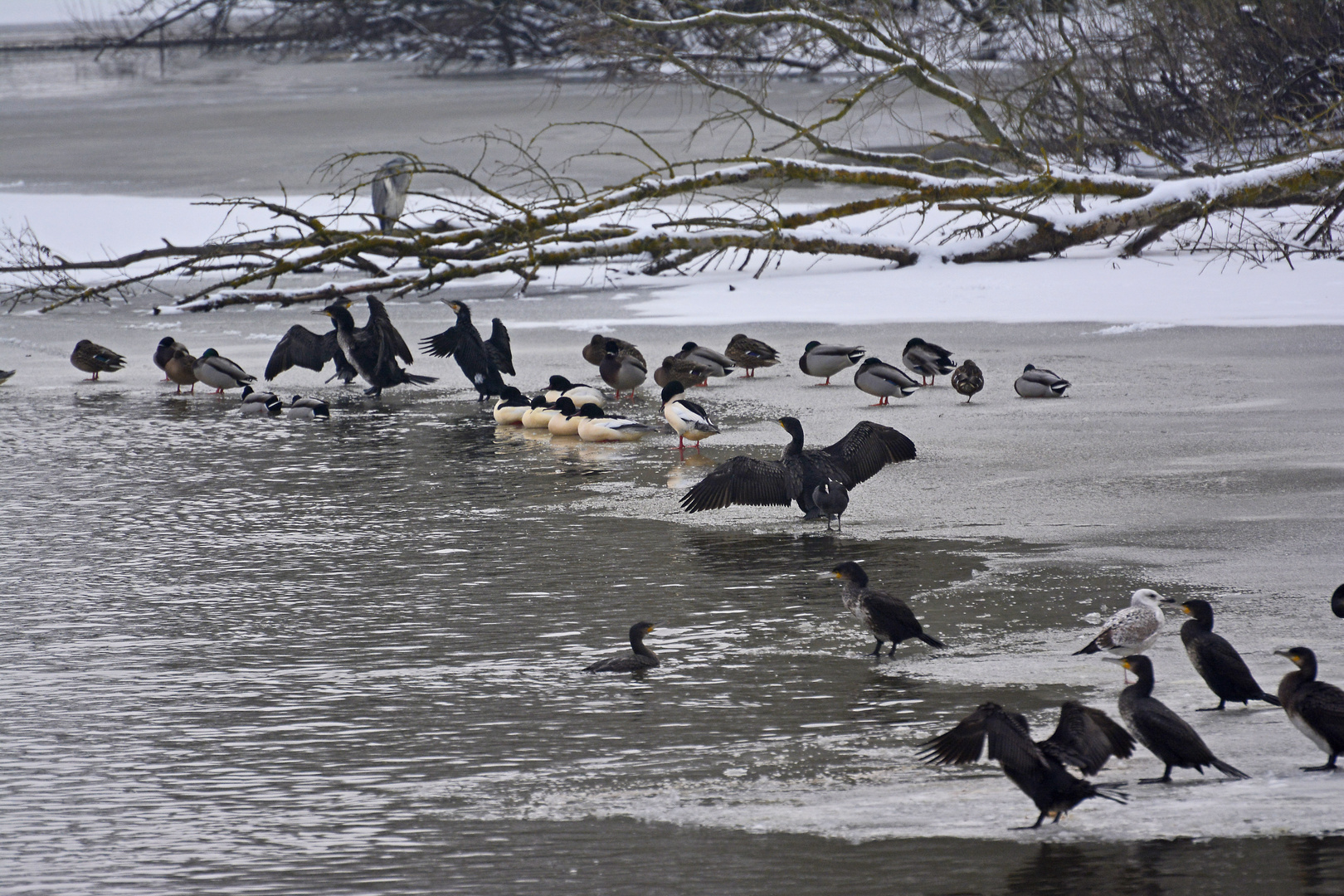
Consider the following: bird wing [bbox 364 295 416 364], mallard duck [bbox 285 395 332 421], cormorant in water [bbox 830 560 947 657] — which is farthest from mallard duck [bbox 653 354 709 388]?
cormorant in water [bbox 830 560 947 657]

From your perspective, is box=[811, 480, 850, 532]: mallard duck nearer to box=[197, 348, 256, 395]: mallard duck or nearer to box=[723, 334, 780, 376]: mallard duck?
box=[723, 334, 780, 376]: mallard duck

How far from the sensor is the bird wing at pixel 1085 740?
383 cm

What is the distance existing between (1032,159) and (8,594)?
12301 millimetres

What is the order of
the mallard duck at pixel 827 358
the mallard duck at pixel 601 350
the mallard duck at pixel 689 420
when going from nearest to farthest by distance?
the mallard duck at pixel 689 420 < the mallard duck at pixel 827 358 < the mallard duck at pixel 601 350

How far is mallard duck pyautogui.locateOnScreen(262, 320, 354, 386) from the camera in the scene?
1134 cm

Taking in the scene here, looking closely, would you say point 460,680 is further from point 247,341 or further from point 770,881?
point 247,341

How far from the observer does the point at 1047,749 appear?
3.83 meters

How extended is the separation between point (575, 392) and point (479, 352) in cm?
122

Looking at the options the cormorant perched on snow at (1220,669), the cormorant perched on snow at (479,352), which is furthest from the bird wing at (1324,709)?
the cormorant perched on snow at (479,352)

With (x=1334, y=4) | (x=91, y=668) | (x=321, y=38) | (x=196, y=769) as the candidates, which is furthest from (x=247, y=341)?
(x=321, y=38)

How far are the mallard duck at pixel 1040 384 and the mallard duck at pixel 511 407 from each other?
309 centimetres

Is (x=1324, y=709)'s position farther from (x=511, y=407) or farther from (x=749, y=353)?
(x=749, y=353)

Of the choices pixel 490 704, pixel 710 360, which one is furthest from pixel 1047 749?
pixel 710 360

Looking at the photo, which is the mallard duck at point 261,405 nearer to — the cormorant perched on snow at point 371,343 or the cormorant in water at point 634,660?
the cormorant perched on snow at point 371,343
